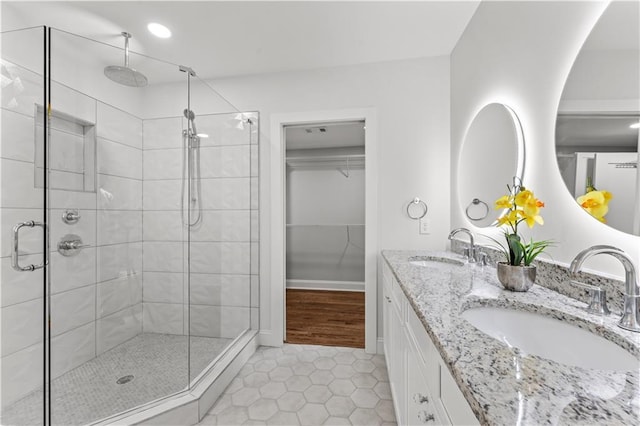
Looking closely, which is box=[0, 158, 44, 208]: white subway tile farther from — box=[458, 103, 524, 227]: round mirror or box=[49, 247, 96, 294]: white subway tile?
box=[458, 103, 524, 227]: round mirror

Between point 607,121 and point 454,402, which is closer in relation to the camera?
point 454,402

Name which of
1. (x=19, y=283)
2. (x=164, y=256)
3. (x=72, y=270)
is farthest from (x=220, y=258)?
(x=19, y=283)

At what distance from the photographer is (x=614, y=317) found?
0.75 meters

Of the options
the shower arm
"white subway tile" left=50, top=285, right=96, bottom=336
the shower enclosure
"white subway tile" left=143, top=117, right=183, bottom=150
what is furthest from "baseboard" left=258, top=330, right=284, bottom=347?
the shower arm

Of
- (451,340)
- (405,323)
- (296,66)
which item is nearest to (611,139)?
(451,340)

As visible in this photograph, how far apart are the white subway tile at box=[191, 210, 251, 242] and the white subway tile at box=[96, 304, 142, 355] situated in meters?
0.62

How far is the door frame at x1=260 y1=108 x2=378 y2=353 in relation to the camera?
2166mm

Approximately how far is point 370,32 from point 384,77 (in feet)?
1.39

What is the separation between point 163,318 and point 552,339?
7.15ft

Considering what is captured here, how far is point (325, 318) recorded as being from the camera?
9.68ft

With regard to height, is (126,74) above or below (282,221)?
above

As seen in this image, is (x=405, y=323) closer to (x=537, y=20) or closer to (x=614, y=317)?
(x=614, y=317)

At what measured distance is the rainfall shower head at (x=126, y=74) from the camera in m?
1.75

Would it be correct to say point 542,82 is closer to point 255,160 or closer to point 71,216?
point 255,160
